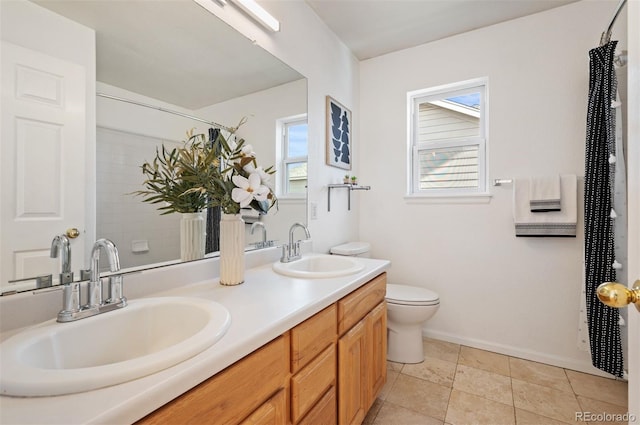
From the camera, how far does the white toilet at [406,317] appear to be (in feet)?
6.30

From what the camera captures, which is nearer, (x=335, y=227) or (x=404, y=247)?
(x=335, y=227)

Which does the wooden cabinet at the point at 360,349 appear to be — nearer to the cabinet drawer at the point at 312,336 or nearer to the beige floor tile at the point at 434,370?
the cabinet drawer at the point at 312,336

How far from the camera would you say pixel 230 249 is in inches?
45.2

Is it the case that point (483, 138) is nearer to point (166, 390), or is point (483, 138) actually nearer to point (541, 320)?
point (541, 320)

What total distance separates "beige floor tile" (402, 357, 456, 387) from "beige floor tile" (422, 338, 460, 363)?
58mm

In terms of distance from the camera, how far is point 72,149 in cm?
84

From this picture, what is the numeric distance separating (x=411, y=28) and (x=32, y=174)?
96.8 inches

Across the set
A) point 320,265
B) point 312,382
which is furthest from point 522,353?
point 312,382

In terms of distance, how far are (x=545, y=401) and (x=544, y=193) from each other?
128 centimetres

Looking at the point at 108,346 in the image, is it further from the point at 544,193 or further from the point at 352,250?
the point at 544,193

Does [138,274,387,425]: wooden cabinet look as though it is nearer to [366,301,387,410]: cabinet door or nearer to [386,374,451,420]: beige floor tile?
[366,301,387,410]: cabinet door

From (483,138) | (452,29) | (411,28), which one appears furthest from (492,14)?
(483,138)

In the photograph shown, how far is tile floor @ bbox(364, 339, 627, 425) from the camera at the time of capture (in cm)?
151

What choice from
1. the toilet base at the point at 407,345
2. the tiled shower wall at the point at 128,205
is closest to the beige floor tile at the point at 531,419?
the toilet base at the point at 407,345
